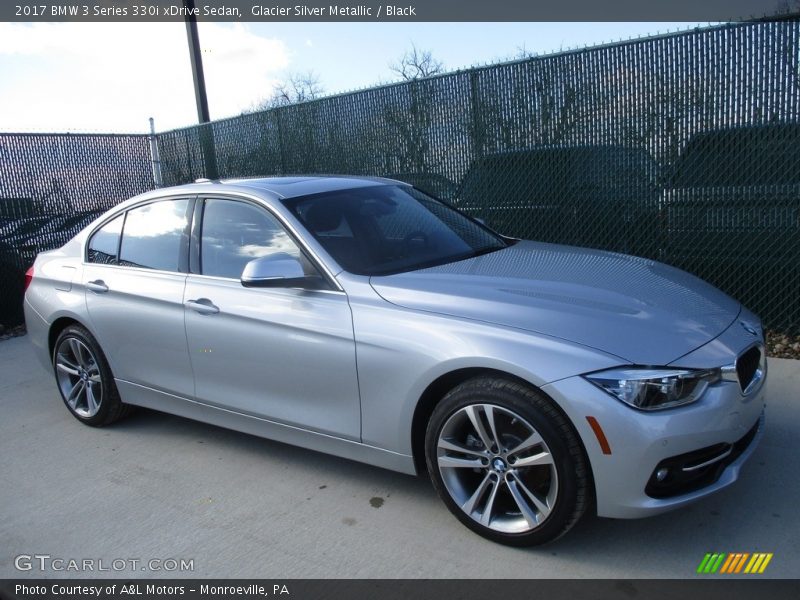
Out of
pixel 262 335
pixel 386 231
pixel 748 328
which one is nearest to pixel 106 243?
pixel 262 335

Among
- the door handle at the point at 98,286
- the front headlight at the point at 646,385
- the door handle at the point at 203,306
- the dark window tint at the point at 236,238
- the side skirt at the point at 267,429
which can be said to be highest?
the dark window tint at the point at 236,238

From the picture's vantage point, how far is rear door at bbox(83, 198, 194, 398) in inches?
164

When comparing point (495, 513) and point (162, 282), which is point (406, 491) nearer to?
point (495, 513)

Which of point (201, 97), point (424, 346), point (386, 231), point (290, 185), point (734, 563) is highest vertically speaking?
point (201, 97)

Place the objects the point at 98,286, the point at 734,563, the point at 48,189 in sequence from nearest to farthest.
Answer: the point at 734,563 < the point at 98,286 < the point at 48,189

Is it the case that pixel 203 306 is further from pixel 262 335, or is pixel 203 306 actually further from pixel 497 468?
pixel 497 468

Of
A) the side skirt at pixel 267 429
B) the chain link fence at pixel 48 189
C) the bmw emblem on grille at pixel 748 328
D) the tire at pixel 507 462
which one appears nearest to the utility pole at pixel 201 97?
the chain link fence at pixel 48 189

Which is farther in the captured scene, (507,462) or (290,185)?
(290,185)

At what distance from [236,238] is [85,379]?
1.73 m

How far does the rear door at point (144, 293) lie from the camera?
4176mm

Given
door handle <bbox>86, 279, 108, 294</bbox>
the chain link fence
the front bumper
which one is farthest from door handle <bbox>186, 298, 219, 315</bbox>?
the chain link fence

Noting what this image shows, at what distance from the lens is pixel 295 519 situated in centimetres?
351

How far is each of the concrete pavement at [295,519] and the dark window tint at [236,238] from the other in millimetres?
1183

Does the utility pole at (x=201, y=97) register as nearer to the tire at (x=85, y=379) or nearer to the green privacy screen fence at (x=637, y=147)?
the green privacy screen fence at (x=637, y=147)
